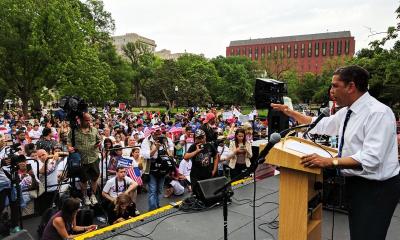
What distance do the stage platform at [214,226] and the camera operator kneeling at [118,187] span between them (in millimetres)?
1628

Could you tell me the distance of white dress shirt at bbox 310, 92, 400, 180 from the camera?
2.02m

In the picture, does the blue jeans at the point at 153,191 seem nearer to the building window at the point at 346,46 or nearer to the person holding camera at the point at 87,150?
the person holding camera at the point at 87,150

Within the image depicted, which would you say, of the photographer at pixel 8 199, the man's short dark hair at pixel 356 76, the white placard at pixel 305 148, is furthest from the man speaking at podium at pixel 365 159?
the photographer at pixel 8 199

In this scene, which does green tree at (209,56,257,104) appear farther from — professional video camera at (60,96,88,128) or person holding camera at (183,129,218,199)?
professional video camera at (60,96,88,128)

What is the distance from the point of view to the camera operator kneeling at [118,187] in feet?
20.2

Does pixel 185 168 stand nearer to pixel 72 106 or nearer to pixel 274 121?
pixel 274 121

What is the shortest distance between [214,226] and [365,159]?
2778 millimetres

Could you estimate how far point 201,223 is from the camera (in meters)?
4.44

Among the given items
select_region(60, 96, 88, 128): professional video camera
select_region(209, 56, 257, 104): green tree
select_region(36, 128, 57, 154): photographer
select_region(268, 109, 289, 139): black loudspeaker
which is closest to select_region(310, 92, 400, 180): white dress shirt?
select_region(268, 109, 289, 139): black loudspeaker

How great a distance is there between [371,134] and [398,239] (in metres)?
2.63


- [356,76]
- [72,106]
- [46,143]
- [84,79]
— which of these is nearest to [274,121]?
[356,76]

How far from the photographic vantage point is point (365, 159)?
2.02 metres

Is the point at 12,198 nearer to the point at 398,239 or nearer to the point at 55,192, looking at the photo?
the point at 55,192

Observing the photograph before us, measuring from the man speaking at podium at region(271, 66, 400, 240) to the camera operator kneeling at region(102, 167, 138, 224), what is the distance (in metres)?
4.76
